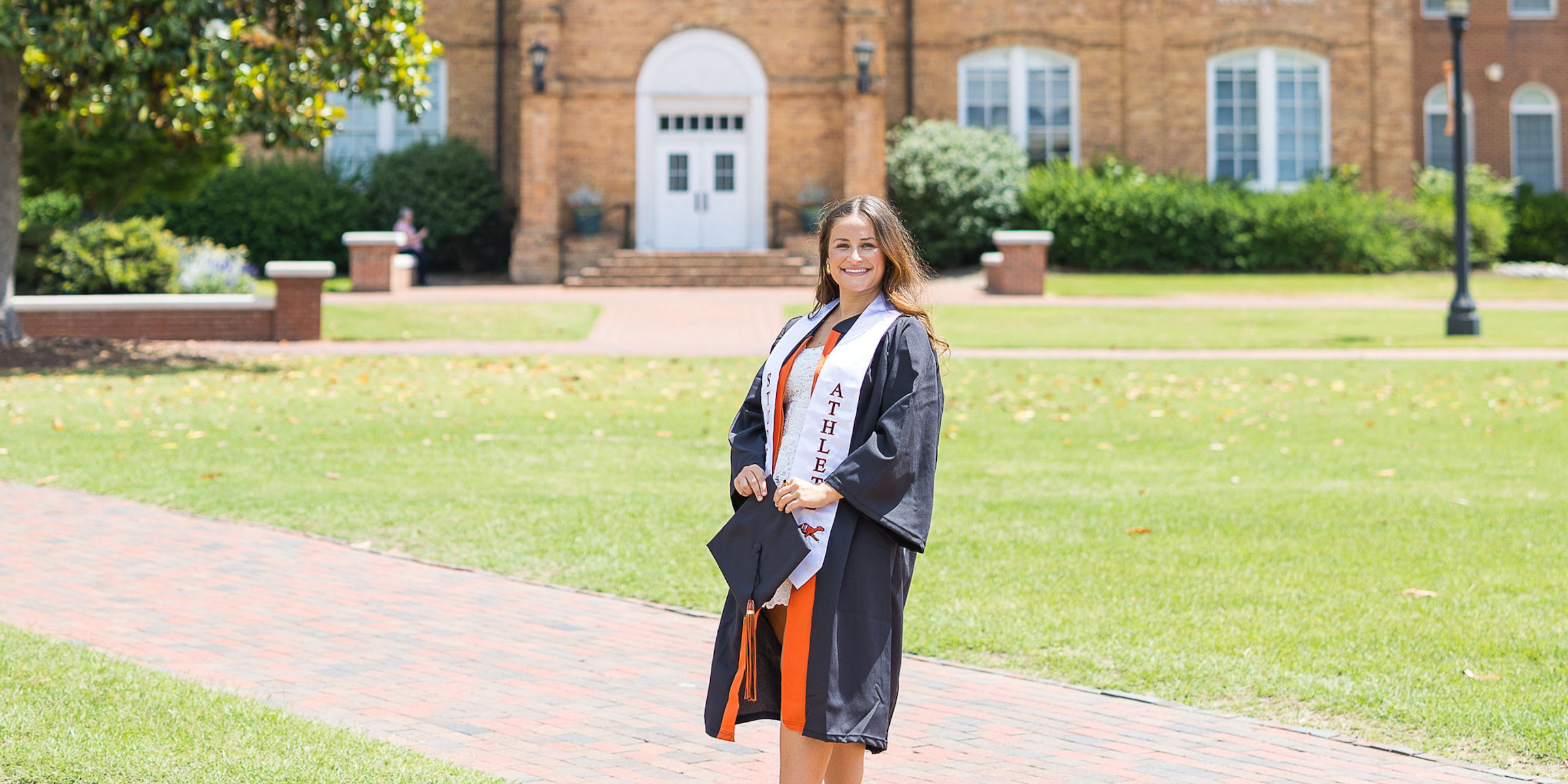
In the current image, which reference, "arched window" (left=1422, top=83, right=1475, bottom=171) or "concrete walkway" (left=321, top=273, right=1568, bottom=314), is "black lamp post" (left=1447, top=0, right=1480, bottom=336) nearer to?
"concrete walkway" (left=321, top=273, right=1568, bottom=314)

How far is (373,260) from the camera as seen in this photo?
23797 millimetres

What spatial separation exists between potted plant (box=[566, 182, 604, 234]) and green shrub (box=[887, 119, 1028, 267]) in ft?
18.3

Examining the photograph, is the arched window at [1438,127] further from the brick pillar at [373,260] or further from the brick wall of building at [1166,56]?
the brick pillar at [373,260]

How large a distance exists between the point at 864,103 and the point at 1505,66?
57.4 ft

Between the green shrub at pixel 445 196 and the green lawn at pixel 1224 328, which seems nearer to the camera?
the green lawn at pixel 1224 328

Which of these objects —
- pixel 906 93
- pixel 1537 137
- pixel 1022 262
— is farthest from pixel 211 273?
pixel 1537 137

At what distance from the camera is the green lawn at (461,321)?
61.9 feet

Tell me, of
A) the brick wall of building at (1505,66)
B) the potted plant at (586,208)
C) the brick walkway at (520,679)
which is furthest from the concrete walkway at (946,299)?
the brick walkway at (520,679)

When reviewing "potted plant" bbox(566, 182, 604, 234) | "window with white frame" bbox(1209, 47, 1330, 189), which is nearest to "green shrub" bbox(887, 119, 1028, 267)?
"window with white frame" bbox(1209, 47, 1330, 189)

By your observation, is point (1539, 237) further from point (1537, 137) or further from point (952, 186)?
point (952, 186)

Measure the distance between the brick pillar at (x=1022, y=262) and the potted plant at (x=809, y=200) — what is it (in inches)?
159

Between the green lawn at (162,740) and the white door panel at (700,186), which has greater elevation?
the white door panel at (700,186)

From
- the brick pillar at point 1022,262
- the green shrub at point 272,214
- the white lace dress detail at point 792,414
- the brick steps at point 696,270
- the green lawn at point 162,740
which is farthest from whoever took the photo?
the green shrub at point 272,214

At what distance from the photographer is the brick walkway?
430 cm
